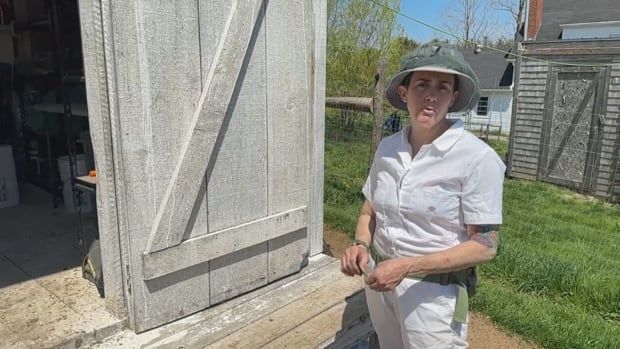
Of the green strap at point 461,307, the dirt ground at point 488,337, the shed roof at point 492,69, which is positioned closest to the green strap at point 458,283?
the green strap at point 461,307

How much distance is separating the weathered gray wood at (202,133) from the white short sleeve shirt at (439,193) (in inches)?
36.1

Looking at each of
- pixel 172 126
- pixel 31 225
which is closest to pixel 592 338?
pixel 172 126

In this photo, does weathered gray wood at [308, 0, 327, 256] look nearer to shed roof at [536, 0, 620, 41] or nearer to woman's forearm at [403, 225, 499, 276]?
woman's forearm at [403, 225, 499, 276]

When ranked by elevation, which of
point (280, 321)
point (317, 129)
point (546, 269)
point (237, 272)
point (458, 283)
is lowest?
point (546, 269)

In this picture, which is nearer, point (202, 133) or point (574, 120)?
point (202, 133)

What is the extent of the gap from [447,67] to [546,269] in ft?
9.78

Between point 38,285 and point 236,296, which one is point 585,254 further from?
point 38,285

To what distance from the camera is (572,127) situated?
30.2 feet

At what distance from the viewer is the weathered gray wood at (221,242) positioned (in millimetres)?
2080

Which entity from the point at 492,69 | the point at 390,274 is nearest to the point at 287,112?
the point at 390,274

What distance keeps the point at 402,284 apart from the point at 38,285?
82.6 inches

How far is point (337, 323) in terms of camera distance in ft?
7.82

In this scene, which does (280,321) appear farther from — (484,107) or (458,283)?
(484,107)

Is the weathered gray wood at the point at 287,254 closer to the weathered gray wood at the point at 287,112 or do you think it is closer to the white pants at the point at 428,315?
the weathered gray wood at the point at 287,112
